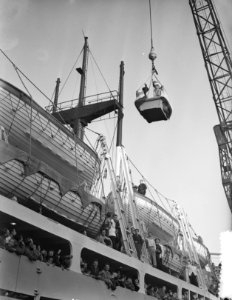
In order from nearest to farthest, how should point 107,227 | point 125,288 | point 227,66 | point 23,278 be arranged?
point 23,278 < point 125,288 < point 107,227 < point 227,66

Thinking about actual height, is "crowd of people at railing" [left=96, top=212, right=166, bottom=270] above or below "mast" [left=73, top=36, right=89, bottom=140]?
below

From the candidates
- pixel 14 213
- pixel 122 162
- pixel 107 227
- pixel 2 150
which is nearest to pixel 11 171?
pixel 2 150

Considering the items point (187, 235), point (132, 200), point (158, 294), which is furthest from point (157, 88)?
point (187, 235)

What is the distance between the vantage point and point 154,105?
50.1ft

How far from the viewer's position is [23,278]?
8.11 meters

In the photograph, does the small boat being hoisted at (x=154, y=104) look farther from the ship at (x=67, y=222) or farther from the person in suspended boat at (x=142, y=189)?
the person in suspended boat at (x=142, y=189)

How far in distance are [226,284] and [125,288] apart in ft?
16.8

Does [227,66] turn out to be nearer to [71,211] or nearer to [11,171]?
[71,211]

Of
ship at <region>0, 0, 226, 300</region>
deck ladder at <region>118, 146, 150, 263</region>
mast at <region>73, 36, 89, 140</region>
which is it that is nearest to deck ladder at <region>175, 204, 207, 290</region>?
ship at <region>0, 0, 226, 300</region>

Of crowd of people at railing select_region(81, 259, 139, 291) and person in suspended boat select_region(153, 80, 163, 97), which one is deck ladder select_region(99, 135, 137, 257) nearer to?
crowd of people at railing select_region(81, 259, 139, 291)

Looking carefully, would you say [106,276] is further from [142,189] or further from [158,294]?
[142,189]

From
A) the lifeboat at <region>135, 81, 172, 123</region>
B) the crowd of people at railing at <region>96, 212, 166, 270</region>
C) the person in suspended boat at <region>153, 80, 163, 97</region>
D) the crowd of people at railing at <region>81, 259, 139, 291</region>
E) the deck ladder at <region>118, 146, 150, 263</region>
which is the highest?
the person in suspended boat at <region>153, 80, 163, 97</region>

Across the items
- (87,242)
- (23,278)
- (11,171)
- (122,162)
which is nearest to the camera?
(23,278)

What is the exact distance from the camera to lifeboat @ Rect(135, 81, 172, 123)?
1531 cm
